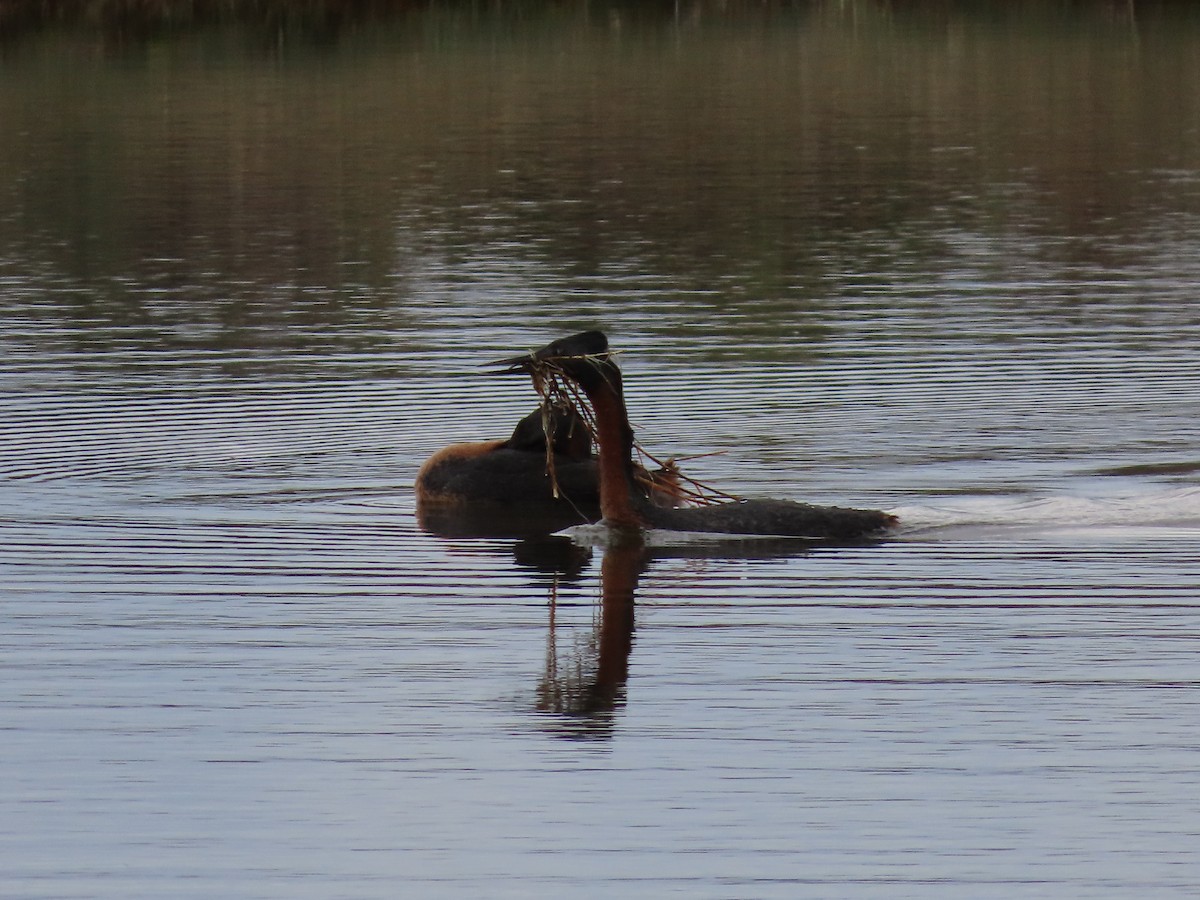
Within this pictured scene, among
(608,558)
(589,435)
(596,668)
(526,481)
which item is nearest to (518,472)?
(526,481)

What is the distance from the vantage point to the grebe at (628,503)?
10.6m

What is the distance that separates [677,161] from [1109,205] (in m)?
A: 6.94

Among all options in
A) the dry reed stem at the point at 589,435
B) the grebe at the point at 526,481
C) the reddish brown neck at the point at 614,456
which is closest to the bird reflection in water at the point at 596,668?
the reddish brown neck at the point at 614,456

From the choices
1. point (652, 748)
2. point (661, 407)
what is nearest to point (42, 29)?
point (661, 407)

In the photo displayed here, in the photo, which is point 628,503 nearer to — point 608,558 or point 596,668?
point 608,558

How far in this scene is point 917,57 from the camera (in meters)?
46.8

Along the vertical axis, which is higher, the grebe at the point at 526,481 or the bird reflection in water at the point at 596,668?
the bird reflection in water at the point at 596,668

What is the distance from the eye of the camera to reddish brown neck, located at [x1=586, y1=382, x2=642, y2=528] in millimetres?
10703

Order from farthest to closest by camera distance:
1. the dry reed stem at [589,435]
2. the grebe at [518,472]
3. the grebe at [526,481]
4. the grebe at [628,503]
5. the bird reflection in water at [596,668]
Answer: the grebe at [518,472] < the grebe at [526,481] < the dry reed stem at [589,435] < the grebe at [628,503] < the bird reflection in water at [596,668]

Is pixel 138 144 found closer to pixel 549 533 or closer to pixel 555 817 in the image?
pixel 549 533

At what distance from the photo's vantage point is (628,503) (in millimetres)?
10984

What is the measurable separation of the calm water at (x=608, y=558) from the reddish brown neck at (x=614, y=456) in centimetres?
32

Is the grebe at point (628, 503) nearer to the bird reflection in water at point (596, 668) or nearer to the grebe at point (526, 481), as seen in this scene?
the grebe at point (526, 481)

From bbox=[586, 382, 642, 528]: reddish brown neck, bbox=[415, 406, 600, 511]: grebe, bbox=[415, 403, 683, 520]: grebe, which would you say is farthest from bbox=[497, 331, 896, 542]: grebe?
bbox=[415, 406, 600, 511]: grebe
